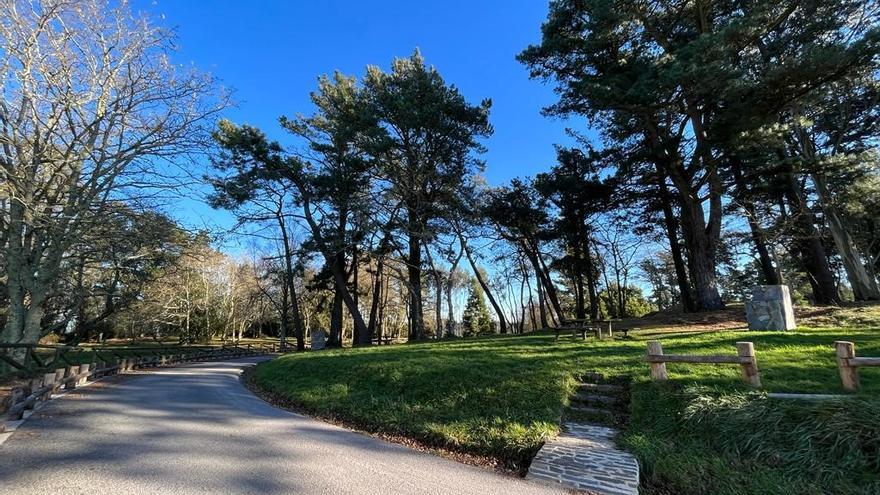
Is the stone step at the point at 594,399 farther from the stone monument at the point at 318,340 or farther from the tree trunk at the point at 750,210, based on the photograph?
the stone monument at the point at 318,340

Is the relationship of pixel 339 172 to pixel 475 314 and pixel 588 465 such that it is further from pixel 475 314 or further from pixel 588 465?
pixel 475 314

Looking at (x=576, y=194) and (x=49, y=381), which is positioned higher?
(x=576, y=194)

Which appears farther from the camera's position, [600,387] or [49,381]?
[49,381]

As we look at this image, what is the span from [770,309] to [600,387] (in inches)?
290

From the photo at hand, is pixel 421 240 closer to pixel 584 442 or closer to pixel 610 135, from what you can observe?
pixel 610 135

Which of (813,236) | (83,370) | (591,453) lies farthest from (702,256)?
(83,370)

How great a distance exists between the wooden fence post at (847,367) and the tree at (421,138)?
15.3 m

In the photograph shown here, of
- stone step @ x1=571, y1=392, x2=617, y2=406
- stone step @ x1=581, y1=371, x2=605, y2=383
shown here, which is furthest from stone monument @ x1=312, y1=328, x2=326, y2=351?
stone step @ x1=571, y1=392, x2=617, y2=406

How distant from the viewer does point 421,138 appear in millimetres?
20453

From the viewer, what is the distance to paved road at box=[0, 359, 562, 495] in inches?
166

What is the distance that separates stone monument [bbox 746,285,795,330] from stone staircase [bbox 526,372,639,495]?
23.2ft

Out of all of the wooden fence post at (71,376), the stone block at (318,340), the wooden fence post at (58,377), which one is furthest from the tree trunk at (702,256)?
the stone block at (318,340)

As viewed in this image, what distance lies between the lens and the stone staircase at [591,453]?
450 centimetres

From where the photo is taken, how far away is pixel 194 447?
533cm
